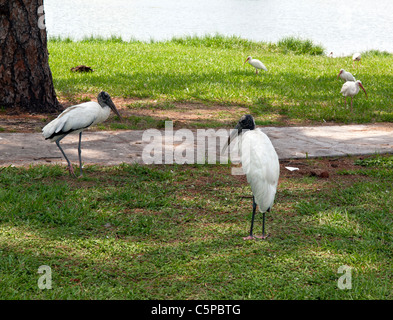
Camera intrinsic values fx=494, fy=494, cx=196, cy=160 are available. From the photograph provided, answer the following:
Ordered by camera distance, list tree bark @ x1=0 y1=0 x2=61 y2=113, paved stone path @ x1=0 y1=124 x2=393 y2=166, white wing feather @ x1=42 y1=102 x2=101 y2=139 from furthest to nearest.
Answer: tree bark @ x1=0 y1=0 x2=61 y2=113
paved stone path @ x1=0 y1=124 x2=393 y2=166
white wing feather @ x1=42 y1=102 x2=101 y2=139

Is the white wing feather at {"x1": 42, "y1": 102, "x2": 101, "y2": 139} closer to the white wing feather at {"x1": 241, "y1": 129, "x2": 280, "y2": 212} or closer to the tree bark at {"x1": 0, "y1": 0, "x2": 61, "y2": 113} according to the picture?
the white wing feather at {"x1": 241, "y1": 129, "x2": 280, "y2": 212}

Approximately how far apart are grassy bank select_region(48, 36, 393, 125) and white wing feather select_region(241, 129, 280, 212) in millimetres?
3843

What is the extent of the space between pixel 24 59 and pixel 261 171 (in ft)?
16.2

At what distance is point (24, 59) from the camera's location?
24.2ft

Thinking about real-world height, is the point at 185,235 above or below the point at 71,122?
below

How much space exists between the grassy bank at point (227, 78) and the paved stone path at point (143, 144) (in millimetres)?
887

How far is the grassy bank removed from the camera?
8.65 metres

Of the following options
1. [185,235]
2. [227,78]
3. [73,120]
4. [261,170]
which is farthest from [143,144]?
[227,78]

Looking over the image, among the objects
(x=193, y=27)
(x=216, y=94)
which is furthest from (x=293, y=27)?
(x=216, y=94)

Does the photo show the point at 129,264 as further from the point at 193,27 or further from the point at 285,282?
the point at 193,27

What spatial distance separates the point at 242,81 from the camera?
10656 millimetres

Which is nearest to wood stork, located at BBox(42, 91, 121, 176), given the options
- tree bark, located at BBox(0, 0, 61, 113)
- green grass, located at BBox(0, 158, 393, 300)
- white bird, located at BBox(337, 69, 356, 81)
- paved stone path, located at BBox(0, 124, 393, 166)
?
green grass, located at BBox(0, 158, 393, 300)

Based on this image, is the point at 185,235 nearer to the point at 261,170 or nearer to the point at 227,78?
the point at 261,170
